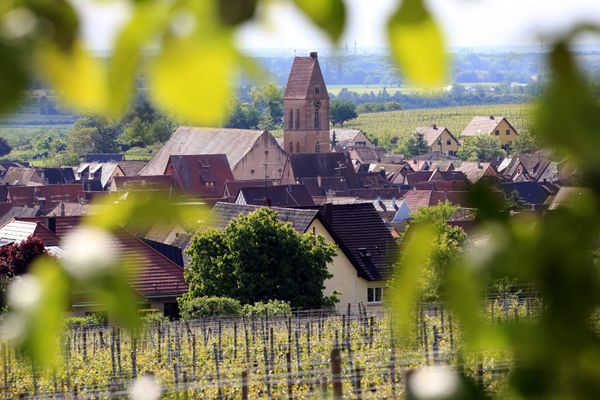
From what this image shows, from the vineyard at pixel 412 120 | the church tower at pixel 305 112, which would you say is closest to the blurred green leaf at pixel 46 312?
the church tower at pixel 305 112

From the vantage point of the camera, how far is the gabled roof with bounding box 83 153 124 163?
80750 millimetres

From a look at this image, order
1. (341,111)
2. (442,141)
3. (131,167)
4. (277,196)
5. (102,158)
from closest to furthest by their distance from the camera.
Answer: (277,196), (131,167), (102,158), (442,141), (341,111)

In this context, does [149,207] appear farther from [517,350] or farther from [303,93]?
[303,93]

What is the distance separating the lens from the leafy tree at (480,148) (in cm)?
8406

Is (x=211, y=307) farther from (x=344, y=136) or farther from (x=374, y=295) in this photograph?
(x=344, y=136)

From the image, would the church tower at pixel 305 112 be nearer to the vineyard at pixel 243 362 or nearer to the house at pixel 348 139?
the house at pixel 348 139

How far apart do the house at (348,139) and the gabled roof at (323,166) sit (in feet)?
70.3

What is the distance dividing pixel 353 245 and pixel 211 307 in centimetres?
709

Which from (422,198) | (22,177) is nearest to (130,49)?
(422,198)

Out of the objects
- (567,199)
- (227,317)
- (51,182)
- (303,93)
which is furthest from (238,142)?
(567,199)

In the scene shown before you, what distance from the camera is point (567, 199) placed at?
819mm

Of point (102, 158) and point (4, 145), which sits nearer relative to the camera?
point (4, 145)

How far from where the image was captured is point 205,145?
7188cm

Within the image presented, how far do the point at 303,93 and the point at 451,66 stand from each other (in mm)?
72329
